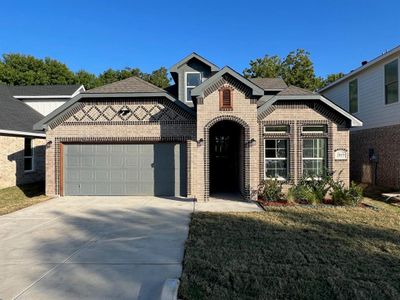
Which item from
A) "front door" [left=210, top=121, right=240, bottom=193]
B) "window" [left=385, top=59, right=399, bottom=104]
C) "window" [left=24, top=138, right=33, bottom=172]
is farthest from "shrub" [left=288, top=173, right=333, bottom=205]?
"window" [left=24, top=138, right=33, bottom=172]

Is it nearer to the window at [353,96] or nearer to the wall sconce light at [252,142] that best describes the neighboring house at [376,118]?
the window at [353,96]

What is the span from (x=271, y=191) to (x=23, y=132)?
13.2 meters

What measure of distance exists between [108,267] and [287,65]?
3926cm

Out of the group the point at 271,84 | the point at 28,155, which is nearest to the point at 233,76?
the point at 271,84

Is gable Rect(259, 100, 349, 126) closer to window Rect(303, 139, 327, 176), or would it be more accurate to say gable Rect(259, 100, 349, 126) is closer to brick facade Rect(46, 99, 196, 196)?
window Rect(303, 139, 327, 176)

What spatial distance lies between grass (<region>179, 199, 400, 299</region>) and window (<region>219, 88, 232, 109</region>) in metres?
4.56

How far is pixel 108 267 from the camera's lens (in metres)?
5.04

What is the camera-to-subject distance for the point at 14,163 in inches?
590

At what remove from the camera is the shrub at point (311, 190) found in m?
10.7

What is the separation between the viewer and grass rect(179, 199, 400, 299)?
13.6ft

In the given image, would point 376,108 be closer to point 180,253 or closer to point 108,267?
point 180,253

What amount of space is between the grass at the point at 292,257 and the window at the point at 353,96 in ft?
Result: 32.2

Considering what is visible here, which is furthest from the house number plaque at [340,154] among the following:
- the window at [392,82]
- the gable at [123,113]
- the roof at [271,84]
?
the gable at [123,113]

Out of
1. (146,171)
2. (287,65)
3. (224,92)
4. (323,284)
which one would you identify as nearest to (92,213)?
(146,171)
